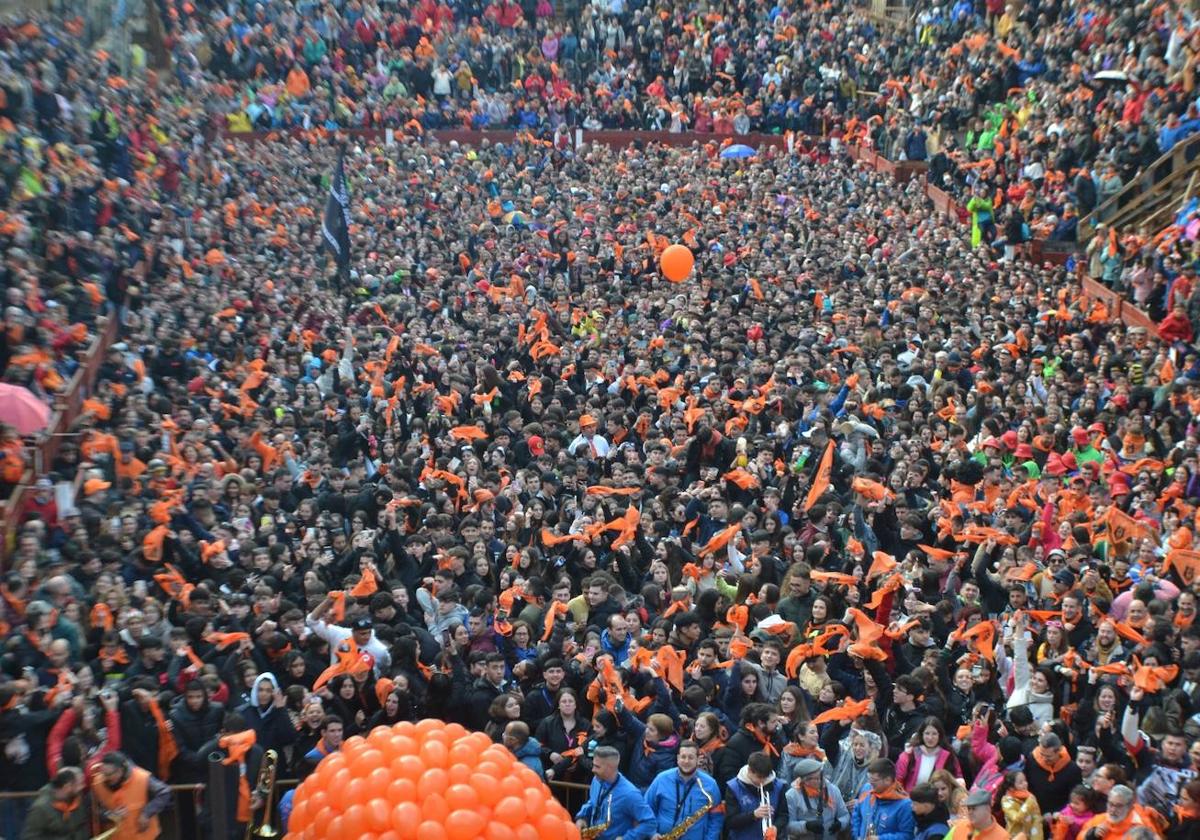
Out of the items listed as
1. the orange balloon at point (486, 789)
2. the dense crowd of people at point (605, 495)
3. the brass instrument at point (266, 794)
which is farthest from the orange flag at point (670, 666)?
the orange balloon at point (486, 789)

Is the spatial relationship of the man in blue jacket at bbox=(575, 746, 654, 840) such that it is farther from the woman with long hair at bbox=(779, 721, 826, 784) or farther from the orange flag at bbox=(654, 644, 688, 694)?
the orange flag at bbox=(654, 644, 688, 694)

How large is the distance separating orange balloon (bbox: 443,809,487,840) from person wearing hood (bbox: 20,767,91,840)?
8.46 feet

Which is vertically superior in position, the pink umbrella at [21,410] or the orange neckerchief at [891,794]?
the pink umbrella at [21,410]

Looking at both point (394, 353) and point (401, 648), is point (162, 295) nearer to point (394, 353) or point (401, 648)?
point (394, 353)

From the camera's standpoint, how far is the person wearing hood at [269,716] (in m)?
9.44

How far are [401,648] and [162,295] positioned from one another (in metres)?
11.1

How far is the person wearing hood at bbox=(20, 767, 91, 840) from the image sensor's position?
26.7ft

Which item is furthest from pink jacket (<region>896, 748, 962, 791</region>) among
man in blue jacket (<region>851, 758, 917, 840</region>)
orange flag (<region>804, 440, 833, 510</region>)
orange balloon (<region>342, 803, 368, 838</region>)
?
orange flag (<region>804, 440, 833, 510</region>)

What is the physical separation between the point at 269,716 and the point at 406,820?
3.03 m

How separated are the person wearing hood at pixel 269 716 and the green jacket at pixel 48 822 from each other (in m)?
1.36

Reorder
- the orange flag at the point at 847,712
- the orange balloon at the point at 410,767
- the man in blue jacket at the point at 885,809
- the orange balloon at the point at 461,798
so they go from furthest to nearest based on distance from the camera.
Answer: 1. the orange flag at the point at 847,712
2. the man in blue jacket at the point at 885,809
3. the orange balloon at the point at 410,767
4. the orange balloon at the point at 461,798

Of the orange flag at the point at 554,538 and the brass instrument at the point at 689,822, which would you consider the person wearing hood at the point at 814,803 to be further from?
the orange flag at the point at 554,538

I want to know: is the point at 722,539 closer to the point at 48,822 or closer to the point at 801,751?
the point at 801,751

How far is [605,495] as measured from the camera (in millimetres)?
13750
